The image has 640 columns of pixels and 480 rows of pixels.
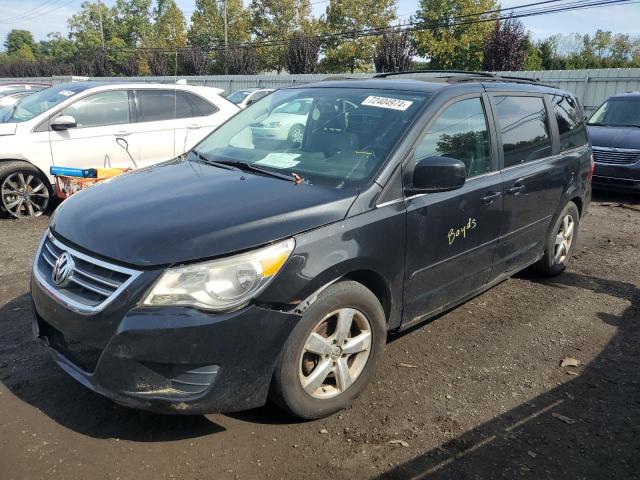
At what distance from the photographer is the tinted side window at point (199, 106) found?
313 inches

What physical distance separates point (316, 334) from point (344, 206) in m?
0.68

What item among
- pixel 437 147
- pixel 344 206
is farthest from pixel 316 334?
pixel 437 147

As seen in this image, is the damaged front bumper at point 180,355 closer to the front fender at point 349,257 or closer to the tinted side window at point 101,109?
the front fender at point 349,257

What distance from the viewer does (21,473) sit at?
2494 millimetres

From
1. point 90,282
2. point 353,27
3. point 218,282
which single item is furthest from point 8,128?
point 353,27

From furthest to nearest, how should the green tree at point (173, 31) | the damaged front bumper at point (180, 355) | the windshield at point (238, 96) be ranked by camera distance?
the green tree at point (173, 31), the windshield at point (238, 96), the damaged front bumper at point (180, 355)

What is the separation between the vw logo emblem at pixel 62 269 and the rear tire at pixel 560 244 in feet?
13.1

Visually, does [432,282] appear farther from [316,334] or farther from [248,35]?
[248,35]

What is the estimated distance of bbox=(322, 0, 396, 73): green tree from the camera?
179 feet

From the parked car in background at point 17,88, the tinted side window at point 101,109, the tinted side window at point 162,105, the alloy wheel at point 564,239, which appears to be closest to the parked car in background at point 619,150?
the alloy wheel at point 564,239

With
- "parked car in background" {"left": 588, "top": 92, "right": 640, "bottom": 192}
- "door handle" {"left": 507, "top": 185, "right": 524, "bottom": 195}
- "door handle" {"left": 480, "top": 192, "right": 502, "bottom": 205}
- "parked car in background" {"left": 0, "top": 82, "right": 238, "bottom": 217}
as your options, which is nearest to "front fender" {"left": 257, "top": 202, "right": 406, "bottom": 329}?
"door handle" {"left": 480, "top": 192, "right": 502, "bottom": 205}

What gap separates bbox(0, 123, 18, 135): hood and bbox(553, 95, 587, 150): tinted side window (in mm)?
6306

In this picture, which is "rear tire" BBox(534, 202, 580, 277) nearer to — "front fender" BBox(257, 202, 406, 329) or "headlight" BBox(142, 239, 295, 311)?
"front fender" BBox(257, 202, 406, 329)

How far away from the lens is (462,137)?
3.70 meters
